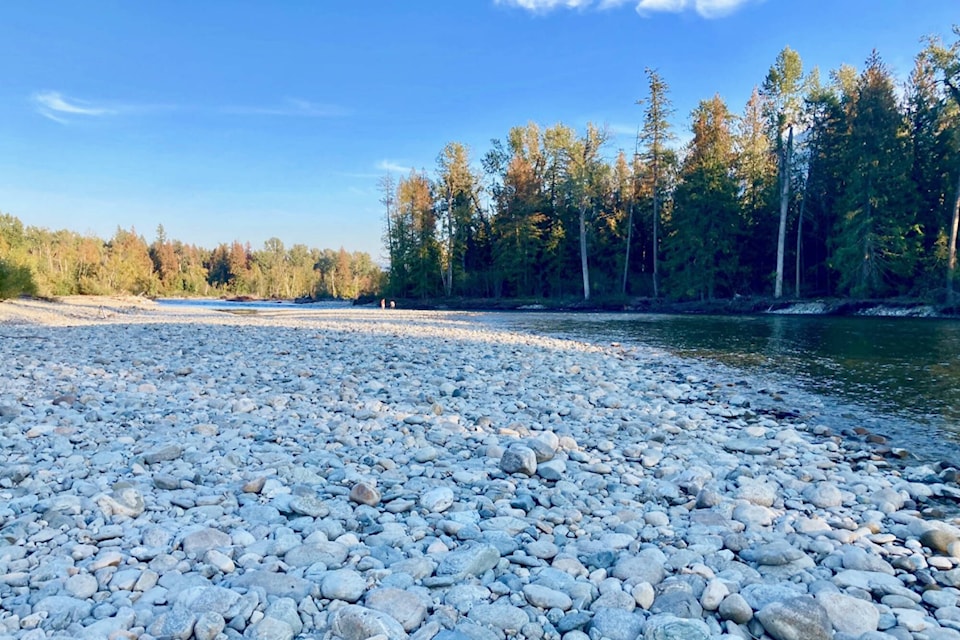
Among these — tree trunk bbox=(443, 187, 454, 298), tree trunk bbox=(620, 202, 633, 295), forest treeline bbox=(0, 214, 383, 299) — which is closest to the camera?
tree trunk bbox=(620, 202, 633, 295)

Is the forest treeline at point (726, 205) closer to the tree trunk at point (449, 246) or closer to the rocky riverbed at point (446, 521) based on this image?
the tree trunk at point (449, 246)

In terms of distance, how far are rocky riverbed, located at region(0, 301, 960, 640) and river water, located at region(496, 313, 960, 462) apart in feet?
3.21

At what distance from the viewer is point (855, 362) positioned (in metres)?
9.80

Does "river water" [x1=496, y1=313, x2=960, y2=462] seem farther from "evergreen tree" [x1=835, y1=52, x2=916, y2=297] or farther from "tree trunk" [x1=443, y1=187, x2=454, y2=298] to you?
"tree trunk" [x1=443, y1=187, x2=454, y2=298]

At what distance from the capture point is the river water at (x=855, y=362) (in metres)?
5.71

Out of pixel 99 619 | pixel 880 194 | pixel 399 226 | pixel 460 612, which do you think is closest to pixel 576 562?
pixel 460 612

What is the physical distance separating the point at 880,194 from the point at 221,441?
29.2 m

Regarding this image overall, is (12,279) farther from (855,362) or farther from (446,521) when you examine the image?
(855,362)

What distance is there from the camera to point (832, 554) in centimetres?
258

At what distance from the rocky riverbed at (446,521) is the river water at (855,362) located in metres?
0.98

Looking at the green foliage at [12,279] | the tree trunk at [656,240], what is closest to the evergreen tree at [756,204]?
the tree trunk at [656,240]

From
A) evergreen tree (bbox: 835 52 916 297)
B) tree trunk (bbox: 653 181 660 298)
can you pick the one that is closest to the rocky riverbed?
evergreen tree (bbox: 835 52 916 297)

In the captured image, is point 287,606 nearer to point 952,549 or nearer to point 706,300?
point 952,549

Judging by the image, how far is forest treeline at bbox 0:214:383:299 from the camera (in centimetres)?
6469
